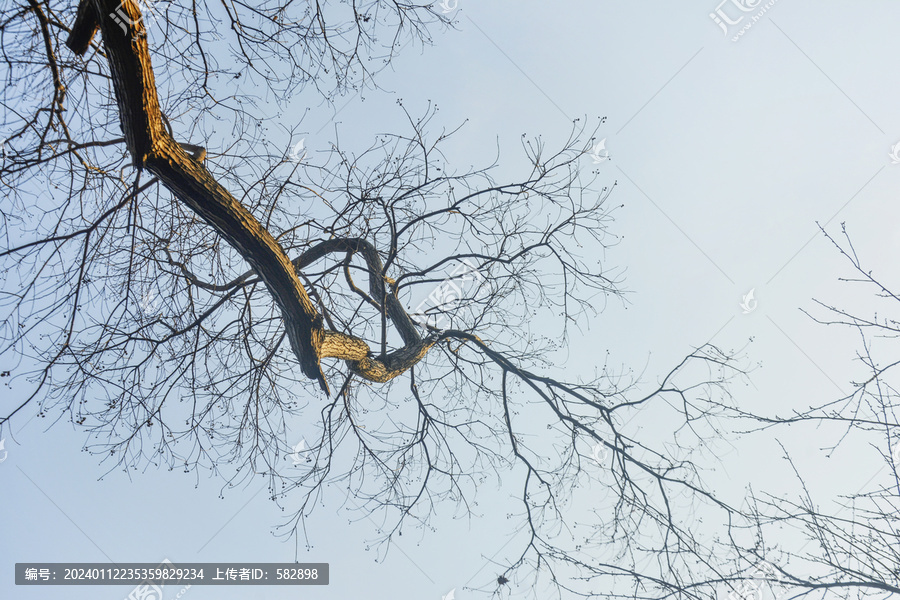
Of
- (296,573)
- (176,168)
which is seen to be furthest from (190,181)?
(296,573)

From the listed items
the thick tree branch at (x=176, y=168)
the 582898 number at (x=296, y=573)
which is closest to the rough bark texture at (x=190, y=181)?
the thick tree branch at (x=176, y=168)

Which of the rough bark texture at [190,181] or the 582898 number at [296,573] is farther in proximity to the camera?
the 582898 number at [296,573]

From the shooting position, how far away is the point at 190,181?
293cm

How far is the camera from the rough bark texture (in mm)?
2551

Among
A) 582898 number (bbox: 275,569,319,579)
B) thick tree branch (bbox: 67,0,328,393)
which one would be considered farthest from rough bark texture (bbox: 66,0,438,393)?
582898 number (bbox: 275,569,319,579)

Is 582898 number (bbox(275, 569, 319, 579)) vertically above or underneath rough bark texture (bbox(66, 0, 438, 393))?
underneath

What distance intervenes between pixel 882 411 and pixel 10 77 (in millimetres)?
6022

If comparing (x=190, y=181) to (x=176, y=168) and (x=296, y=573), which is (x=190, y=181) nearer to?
(x=176, y=168)

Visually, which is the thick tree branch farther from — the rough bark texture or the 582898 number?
the 582898 number

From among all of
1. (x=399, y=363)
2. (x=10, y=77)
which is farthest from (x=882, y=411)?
(x=10, y=77)

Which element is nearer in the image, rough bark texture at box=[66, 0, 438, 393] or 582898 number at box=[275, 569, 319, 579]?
rough bark texture at box=[66, 0, 438, 393]

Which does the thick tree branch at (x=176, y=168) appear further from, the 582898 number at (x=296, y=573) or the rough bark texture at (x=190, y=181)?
the 582898 number at (x=296, y=573)

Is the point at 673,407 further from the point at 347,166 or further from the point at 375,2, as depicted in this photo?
the point at 375,2

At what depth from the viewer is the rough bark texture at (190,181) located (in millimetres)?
2551
